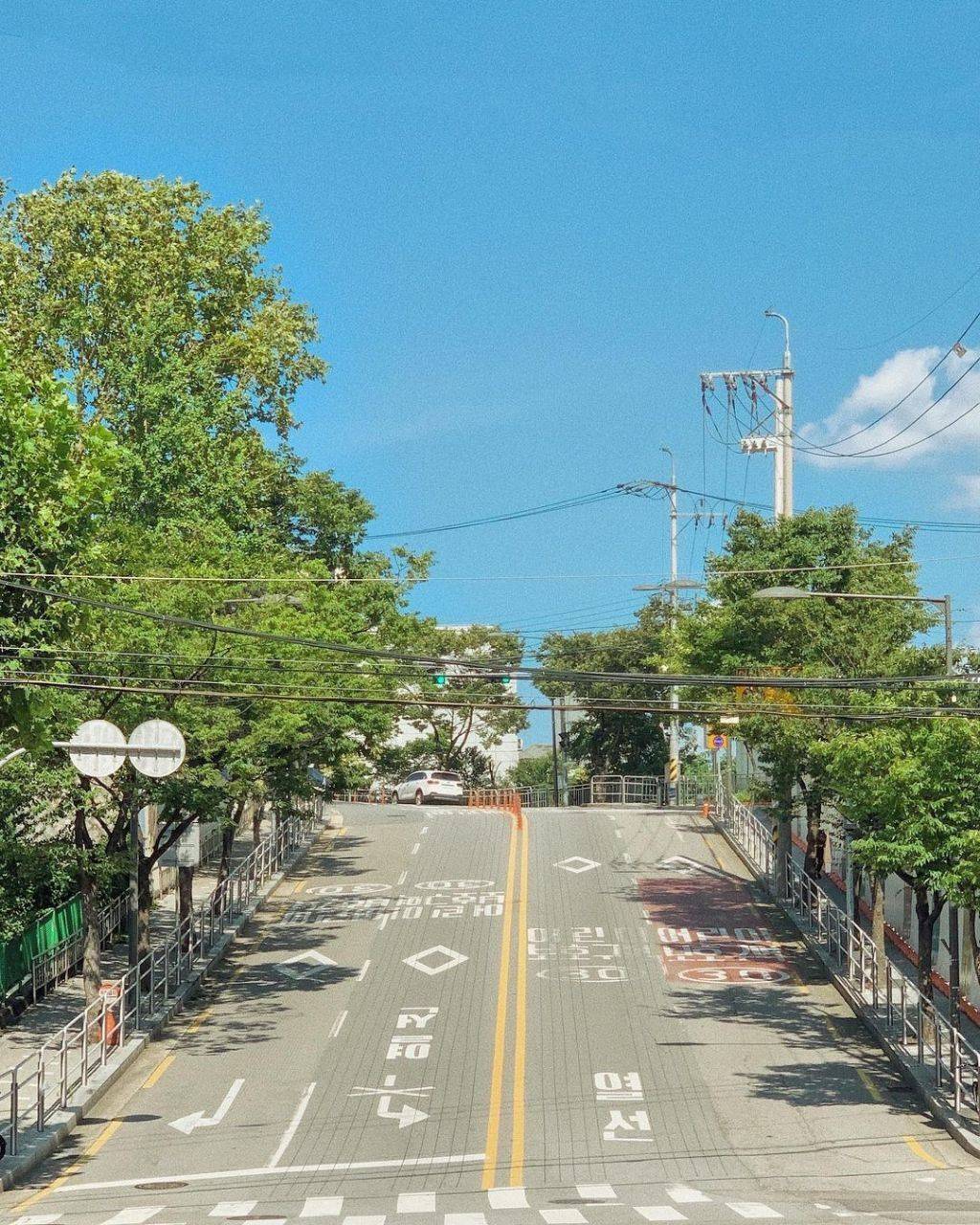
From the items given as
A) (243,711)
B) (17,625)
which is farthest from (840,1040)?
(17,625)

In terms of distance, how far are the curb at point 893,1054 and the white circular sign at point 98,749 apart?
12.0 metres

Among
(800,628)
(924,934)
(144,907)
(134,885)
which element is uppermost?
(800,628)

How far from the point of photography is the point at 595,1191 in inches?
733

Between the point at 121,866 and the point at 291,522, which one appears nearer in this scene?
the point at 121,866

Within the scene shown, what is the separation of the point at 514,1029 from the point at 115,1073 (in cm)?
717

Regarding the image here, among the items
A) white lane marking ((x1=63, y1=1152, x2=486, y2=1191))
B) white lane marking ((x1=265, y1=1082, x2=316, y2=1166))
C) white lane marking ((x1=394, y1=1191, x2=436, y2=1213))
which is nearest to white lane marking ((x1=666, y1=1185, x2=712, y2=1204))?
white lane marking ((x1=394, y1=1191, x2=436, y2=1213))

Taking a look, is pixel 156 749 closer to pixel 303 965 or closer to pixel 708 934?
pixel 303 965

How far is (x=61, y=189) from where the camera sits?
55750mm

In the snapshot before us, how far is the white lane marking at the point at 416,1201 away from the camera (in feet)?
57.2

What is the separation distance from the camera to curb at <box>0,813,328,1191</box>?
65.6 ft

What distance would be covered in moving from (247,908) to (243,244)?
83.3ft

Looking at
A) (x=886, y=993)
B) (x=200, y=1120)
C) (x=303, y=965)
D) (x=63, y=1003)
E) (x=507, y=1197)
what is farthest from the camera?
(x=303, y=965)

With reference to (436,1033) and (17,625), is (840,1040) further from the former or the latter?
(17,625)

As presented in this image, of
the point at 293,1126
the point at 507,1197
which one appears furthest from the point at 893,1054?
the point at 507,1197
